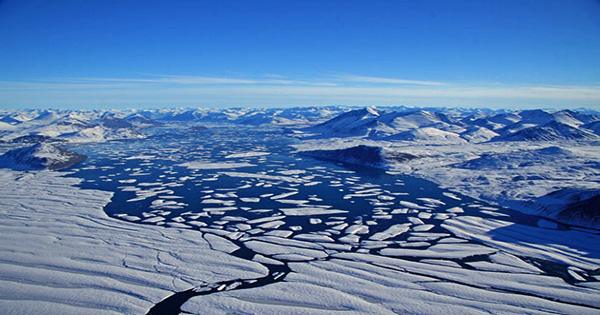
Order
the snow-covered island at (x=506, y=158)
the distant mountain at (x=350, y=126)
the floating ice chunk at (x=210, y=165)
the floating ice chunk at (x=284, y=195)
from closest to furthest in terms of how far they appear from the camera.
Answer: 1. the snow-covered island at (x=506, y=158)
2. the floating ice chunk at (x=284, y=195)
3. the floating ice chunk at (x=210, y=165)
4. the distant mountain at (x=350, y=126)

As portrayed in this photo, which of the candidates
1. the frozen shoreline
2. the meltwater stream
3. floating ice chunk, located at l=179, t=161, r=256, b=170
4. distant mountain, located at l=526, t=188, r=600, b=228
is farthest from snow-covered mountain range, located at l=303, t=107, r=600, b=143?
distant mountain, located at l=526, t=188, r=600, b=228

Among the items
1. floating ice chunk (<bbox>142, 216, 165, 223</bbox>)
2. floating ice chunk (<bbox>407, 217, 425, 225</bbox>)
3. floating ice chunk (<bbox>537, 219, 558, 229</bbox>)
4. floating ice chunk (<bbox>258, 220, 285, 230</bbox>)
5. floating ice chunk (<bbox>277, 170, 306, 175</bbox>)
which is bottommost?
floating ice chunk (<bbox>277, 170, 306, 175</bbox>)

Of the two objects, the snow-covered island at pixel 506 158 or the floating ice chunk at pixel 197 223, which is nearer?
the floating ice chunk at pixel 197 223

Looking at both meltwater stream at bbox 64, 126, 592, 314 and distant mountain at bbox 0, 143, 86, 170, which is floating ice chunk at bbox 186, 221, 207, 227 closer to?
meltwater stream at bbox 64, 126, 592, 314

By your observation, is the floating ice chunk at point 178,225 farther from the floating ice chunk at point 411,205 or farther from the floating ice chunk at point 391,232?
the floating ice chunk at point 411,205

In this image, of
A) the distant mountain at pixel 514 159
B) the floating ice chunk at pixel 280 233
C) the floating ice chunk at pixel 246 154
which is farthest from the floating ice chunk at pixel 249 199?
the distant mountain at pixel 514 159

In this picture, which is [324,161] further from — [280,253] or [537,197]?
[280,253]

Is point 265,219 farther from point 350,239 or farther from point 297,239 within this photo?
point 350,239
